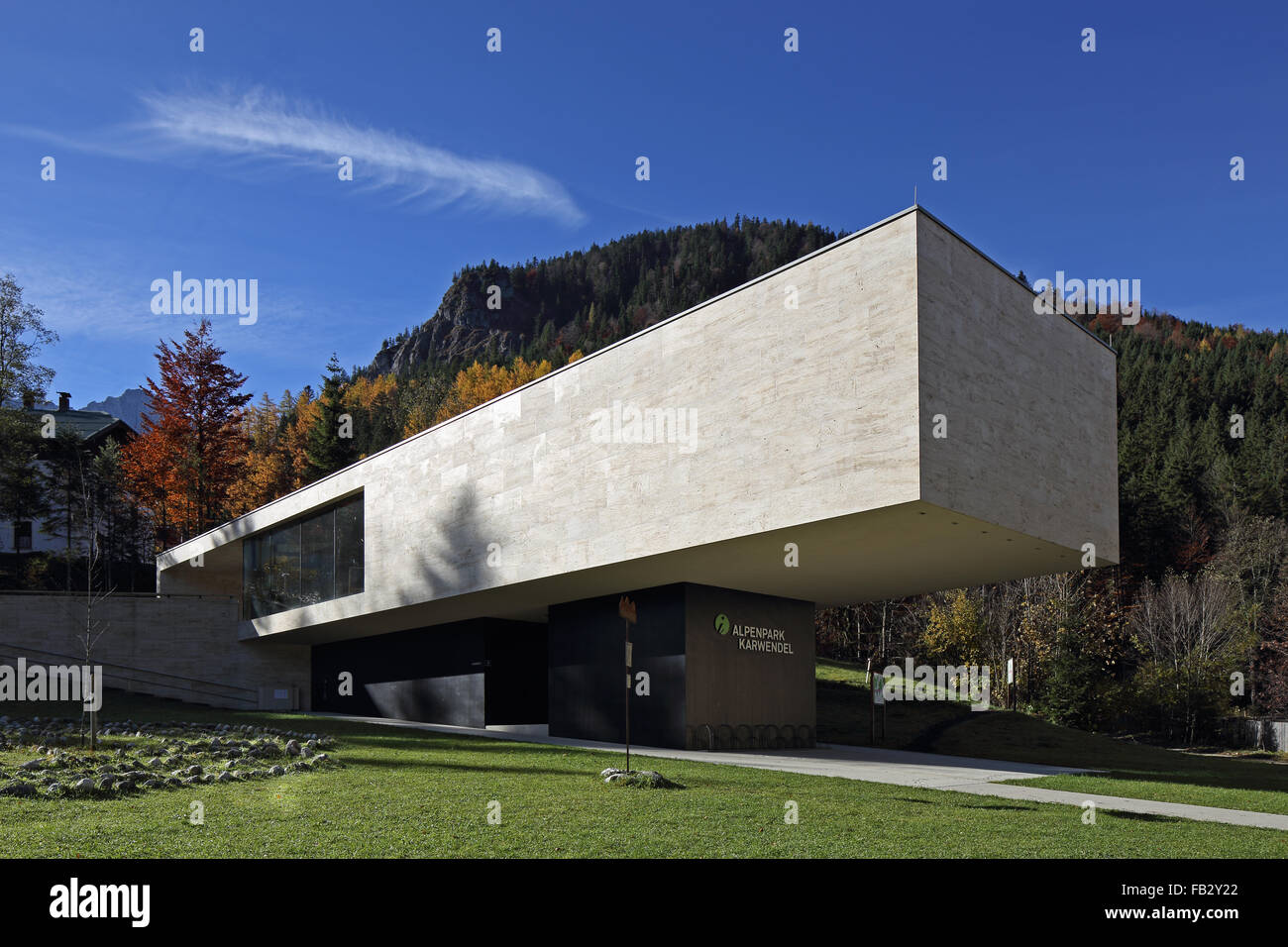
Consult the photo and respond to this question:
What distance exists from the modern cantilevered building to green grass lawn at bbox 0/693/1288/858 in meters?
5.99

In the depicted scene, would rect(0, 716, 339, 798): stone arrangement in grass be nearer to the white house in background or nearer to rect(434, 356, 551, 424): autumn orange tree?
the white house in background

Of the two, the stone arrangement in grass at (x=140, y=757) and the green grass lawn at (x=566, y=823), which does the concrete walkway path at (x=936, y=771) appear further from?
the stone arrangement in grass at (x=140, y=757)

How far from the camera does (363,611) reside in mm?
31656

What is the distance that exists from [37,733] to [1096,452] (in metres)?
23.7

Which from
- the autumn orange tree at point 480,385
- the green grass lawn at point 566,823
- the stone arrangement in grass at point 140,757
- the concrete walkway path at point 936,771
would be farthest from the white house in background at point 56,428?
the green grass lawn at point 566,823

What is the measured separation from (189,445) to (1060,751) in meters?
42.9

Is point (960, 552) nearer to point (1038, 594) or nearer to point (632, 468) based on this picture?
point (632, 468)

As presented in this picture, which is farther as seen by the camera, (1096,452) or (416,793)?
(1096,452)

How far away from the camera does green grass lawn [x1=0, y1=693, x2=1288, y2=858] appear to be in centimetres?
910

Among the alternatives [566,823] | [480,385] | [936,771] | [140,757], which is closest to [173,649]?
[140,757]

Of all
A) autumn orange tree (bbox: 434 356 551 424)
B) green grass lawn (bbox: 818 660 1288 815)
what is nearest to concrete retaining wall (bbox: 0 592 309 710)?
green grass lawn (bbox: 818 660 1288 815)

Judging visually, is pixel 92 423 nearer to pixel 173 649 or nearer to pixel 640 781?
pixel 173 649

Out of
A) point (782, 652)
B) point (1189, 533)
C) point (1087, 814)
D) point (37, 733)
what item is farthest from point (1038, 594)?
point (37, 733)

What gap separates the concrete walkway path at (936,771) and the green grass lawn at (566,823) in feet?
3.64
